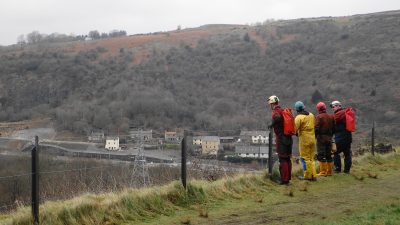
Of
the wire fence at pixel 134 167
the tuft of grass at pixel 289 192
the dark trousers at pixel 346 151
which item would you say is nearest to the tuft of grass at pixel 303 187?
the tuft of grass at pixel 289 192

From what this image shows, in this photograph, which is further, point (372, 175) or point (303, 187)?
point (372, 175)

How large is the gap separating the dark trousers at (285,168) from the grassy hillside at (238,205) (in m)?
0.26

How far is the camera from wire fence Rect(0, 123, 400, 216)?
401 inches

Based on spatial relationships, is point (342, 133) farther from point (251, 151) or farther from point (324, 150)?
point (251, 151)

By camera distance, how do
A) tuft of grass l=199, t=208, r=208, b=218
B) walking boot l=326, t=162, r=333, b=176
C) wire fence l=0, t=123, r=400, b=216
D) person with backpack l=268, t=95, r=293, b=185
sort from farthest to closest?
walking boot l=326, t=162, r=333, b=176, person with backpack l=268, t=95, r=293, b=185, wire fence l=0, t=123, r=400, b=216, tuft of grass l=199, t=208, r=208, b=218

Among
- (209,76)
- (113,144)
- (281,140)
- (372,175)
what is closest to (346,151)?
(372,175)

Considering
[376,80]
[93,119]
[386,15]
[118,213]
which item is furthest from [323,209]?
[386,15]

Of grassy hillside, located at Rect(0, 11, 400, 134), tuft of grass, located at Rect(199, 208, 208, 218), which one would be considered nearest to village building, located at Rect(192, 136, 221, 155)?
tuft of grass, located at Rect(199, 208, 208, 218)

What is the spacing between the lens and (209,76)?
Result: 64.7 metres

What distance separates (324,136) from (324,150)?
32cm

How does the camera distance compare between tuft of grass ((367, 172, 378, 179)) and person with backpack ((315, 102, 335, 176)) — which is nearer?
person with backpack ((315, 102, 335, 176))

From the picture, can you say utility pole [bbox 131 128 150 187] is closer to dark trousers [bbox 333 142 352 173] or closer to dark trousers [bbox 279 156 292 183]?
dark trousers [bbox 279 156 292 183]

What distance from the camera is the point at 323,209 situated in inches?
333

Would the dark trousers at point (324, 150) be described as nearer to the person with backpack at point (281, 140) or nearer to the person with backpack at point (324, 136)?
the person with backpack at point (324, 136)
